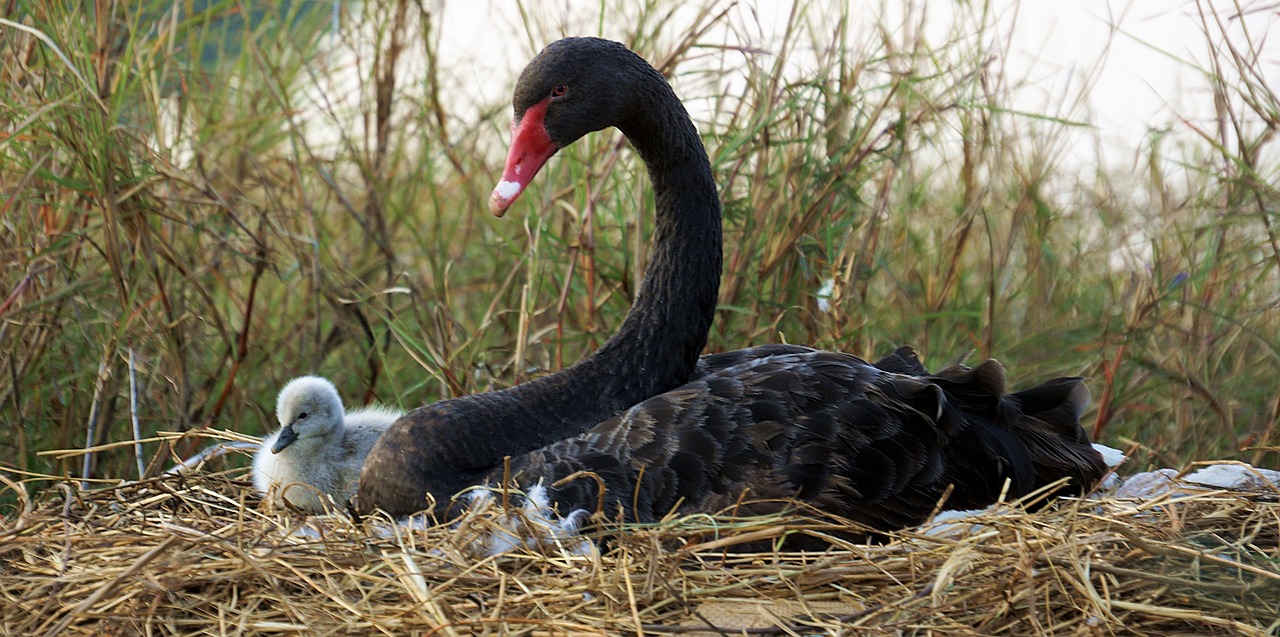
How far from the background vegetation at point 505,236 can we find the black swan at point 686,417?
0.54 m

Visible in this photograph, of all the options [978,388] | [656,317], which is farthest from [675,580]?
[978,388]

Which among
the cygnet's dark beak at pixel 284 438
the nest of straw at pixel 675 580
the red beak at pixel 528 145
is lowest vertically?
the nest of straw at pixel 675 580

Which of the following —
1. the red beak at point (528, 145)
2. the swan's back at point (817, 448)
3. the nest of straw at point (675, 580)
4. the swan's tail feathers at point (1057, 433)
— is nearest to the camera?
the nest of straw at point (675, 580)

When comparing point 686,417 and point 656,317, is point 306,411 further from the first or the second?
point 686,417

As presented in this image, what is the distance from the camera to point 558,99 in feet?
9.41

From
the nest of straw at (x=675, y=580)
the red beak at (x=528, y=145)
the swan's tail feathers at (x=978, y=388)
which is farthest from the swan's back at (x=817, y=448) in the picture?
the red beak at (x=528, y=145)

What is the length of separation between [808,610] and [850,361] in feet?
3.02

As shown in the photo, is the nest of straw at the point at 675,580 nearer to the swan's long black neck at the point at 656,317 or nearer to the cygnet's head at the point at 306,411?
the swan's long black neck at the point at 656,317

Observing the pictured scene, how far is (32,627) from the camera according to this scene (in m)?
2.28

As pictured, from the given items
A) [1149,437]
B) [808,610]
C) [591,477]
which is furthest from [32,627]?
[1149,437]

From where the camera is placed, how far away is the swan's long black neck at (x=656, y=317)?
295 centimetres

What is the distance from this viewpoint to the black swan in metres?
2.67

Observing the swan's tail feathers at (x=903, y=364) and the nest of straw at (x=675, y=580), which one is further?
the swan's tail feathers at (x=903, y=364)

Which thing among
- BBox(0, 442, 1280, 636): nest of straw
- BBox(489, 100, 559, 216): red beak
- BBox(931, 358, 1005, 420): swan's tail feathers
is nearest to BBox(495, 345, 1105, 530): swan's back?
BBox(931, 358, 1005, 420): swan's tail feathers
